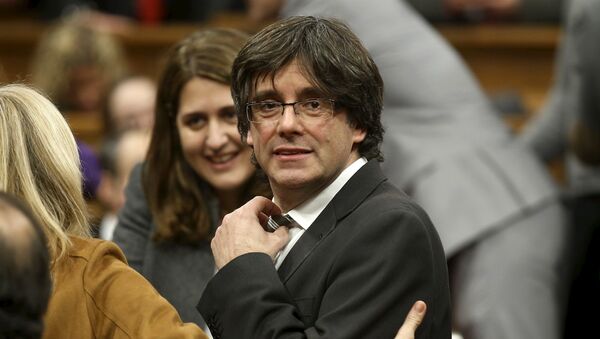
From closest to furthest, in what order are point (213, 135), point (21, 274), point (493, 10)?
point (21, 274), point (213, 135), point (493, 10)

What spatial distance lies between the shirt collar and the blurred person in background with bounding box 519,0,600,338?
1813 mm

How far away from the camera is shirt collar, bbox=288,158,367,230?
2211 mm

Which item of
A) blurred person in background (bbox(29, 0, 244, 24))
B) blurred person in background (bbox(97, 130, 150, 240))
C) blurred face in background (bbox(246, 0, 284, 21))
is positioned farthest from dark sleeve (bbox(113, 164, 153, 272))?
blurred person in background (bbox(29, 0, 244, 24))

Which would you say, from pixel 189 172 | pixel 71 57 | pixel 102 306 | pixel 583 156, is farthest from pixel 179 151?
pixel 71 57

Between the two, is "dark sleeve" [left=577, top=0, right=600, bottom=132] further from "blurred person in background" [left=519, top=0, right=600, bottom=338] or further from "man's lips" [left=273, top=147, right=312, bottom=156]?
"man's lips" [left=273, top=147, right=312, bottom=156]

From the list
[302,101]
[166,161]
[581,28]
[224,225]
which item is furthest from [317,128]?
[581,28]

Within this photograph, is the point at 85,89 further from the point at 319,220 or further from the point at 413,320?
the point at 413,320

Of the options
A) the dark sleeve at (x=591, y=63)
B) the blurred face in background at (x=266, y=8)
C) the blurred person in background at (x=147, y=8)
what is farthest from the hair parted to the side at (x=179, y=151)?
the blurred person in background at (x=147, y=8)

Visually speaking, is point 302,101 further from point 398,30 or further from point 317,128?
point 398,30

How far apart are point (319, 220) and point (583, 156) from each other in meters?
2.09

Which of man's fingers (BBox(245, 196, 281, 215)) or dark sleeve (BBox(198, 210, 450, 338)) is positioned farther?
man's fingers (BBox(245, 196, 281, 215))

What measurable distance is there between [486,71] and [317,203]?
3708 mm

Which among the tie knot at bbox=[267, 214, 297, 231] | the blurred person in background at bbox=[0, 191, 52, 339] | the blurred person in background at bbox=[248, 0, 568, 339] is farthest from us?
the blurred person in background at bbox=[248, 0, 568, 339]

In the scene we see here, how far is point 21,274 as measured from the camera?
1692 mm
